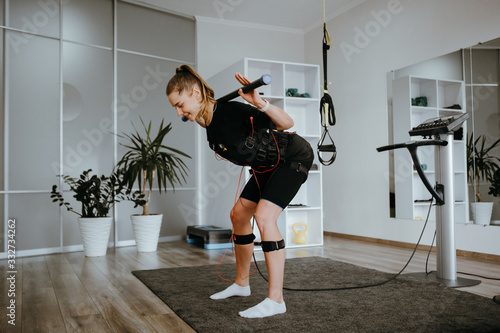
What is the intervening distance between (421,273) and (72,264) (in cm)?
276

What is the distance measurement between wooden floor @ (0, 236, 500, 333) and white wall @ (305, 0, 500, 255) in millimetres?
305

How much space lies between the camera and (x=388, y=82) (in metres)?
4.50

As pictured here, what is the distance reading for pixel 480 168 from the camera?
354 centimetres

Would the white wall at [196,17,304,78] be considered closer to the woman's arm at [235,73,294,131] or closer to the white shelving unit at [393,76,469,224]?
the white shelving unit at [393,76,469,224]

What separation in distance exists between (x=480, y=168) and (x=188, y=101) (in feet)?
9.15

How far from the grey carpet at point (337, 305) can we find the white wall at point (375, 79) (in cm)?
155

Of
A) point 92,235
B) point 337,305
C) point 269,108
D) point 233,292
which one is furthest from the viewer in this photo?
point 92,235

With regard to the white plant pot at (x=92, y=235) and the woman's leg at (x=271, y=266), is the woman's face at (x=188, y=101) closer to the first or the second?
the woman's leg at (x=271, y=266)

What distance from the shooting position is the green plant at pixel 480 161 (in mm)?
3447

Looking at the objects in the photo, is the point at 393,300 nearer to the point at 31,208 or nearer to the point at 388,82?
the point at 388,82

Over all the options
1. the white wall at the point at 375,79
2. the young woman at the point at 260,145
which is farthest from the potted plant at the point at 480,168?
the young woman at the point at 260,145

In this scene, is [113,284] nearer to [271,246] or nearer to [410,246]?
[271,246]

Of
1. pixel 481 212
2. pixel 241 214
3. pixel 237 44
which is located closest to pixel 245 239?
pixel 241 214

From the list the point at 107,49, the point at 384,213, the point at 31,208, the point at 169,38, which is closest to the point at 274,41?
the point at 169,38
